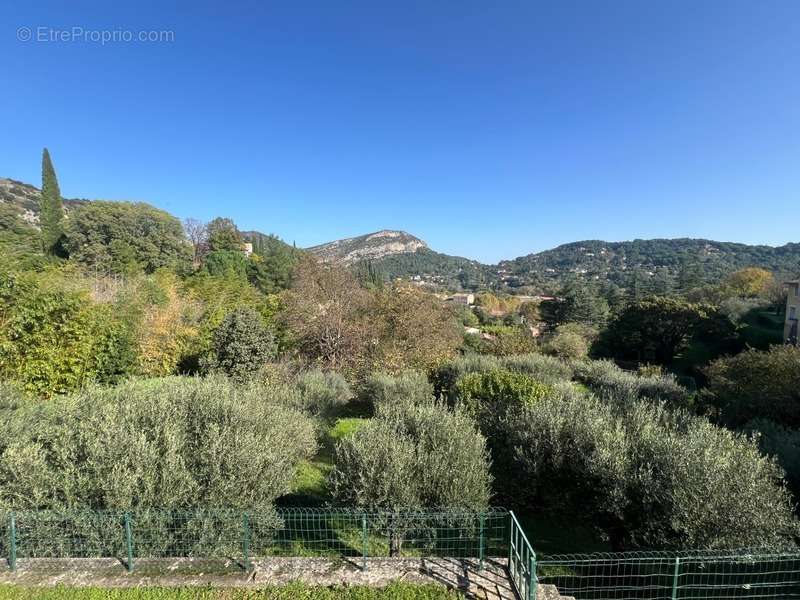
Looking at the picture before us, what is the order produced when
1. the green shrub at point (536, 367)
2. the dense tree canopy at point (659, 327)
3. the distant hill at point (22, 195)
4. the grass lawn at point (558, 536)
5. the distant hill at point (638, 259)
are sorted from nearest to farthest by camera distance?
1. the grass lawn at point (558, 536)
2. the green shrub at point (536, 367)
3. the dense tree canopy at point (659, 327)
4. the distant hill at point (22, 195)
5. the distant hill at point (638, 259)

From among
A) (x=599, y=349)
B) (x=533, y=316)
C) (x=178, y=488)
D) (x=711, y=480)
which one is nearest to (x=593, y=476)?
(x=711, y=480)

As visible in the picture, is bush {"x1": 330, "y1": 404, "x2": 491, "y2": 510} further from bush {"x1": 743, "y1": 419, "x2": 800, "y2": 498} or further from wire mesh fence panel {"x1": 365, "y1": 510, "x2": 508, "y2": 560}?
bush {"x1": 743, "y1": 419, "x2": 800, "y2": 498}

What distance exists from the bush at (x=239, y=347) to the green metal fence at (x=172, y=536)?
1123 cm

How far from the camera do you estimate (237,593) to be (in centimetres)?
442

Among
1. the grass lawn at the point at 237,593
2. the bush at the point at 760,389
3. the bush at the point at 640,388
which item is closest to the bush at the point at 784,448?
the bush at the point at 760,389

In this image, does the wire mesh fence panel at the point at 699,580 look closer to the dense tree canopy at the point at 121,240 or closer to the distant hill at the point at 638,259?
the dense tree canopy at the point at 121,240

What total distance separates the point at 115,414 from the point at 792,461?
11815 millimetres

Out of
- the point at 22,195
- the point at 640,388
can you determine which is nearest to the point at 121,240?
the point at 640,388

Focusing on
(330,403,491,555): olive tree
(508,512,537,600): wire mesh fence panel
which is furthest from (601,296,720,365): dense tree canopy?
(508,512,537,600): wire mesh fence panel

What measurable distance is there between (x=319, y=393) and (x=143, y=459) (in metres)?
6.92

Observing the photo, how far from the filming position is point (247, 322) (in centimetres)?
1708

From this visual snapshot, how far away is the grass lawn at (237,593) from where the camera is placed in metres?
4.31

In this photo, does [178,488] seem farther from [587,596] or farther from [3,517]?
A: [587,596]

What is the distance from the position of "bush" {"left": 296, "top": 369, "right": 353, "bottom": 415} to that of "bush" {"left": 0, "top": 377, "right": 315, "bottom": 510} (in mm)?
4965
